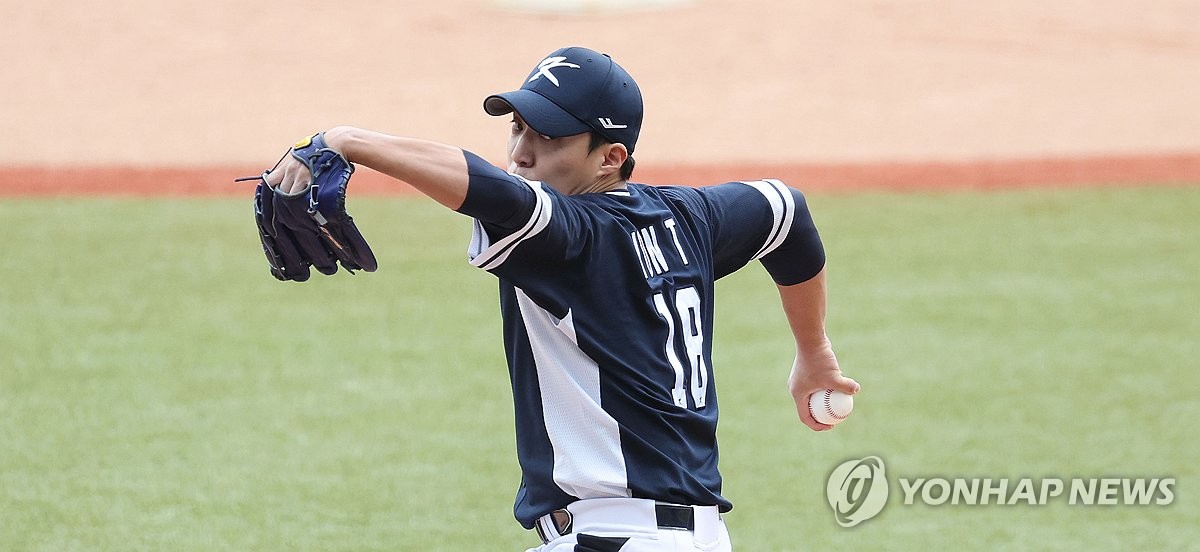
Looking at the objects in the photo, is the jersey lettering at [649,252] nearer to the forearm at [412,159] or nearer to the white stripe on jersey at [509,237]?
the white stripe on jersey at [509,237]

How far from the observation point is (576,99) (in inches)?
104

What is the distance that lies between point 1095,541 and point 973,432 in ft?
3.46

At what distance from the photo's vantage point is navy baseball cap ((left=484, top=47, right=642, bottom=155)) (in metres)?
2.61

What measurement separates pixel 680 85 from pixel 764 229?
1238 cm

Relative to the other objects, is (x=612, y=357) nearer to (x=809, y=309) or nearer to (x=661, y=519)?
(x=661, y=519)

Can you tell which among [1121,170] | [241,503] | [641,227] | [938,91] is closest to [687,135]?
[938,91]

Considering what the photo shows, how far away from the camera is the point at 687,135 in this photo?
13.4 meters

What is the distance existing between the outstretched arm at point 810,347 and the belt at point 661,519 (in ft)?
2.28

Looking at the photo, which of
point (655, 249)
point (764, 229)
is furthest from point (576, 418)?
point (764, 229)

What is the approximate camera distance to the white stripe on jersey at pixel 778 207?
3.06 metres

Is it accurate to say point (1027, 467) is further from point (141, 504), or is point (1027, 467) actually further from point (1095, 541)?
point (141, 504)
